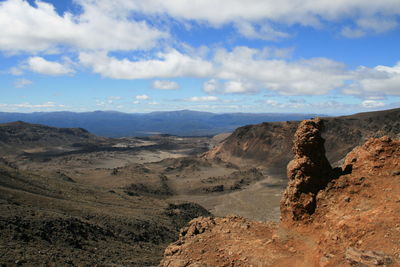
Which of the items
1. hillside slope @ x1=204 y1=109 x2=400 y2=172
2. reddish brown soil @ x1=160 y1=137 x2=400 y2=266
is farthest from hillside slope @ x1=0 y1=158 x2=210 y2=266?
hillside slope @ x1=204 y1=109 x2=400 y2=172

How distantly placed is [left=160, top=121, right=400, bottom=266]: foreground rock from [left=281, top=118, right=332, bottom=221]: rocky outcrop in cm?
4

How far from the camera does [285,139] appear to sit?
64.7m

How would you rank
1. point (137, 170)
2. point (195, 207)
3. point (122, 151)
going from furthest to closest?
point (122, 151) → point (137, 170) → point (195, 207)

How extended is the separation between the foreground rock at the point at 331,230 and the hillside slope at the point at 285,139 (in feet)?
146

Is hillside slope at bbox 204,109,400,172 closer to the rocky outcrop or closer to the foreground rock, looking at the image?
the foreground rock

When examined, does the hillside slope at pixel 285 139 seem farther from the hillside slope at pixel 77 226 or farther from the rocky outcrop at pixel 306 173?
the rocky outcrop at pixel 306 173

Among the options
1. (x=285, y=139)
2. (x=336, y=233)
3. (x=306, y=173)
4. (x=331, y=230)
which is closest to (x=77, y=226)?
(x=306, y=173)

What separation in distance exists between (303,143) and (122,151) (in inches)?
3400

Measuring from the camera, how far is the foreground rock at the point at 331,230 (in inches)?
303

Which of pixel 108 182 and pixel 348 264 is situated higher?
pixel 348 264

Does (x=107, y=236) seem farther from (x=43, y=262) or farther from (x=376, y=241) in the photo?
(x=376, y=241)

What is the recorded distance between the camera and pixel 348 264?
285 inches

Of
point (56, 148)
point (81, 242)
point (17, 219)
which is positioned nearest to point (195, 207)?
point (81, 242)

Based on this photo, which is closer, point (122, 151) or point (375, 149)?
point (375, 149)
